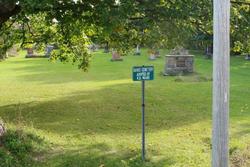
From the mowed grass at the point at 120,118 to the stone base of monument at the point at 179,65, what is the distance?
49.0 inches

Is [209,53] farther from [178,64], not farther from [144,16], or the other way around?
[144,16]

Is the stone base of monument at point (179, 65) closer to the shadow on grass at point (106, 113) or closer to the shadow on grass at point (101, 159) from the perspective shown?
the shadow on grass at point (106, 113)

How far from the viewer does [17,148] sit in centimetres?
907

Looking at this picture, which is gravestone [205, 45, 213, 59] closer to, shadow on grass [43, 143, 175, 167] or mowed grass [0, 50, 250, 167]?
mowed grass [0, 50, 250, 167]

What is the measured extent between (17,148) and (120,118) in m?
5.05

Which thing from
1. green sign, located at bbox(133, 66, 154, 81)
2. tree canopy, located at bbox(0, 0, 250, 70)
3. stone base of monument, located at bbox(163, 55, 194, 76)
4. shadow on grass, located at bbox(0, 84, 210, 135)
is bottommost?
shadow on grass, located at bbox(0, 84, 210, 135)

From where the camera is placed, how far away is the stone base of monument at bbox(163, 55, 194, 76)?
26.5 m

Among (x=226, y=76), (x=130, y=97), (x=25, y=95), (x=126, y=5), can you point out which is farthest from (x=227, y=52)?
(x=25, y=95)

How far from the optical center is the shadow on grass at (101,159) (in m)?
8.80

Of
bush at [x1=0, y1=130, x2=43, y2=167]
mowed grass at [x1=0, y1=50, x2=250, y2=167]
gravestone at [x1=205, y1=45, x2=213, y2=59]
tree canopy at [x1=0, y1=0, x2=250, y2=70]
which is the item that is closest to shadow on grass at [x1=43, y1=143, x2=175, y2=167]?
mowed grass at [x1=0, y1=50, x2=250, y2=167]

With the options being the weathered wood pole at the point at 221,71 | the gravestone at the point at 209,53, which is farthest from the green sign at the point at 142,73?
the gravestone at the point at 209,53

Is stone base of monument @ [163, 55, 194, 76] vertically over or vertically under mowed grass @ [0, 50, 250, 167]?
over

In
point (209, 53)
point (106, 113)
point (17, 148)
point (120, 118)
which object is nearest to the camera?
point (17, 148)

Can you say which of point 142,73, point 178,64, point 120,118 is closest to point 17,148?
point 142,73
